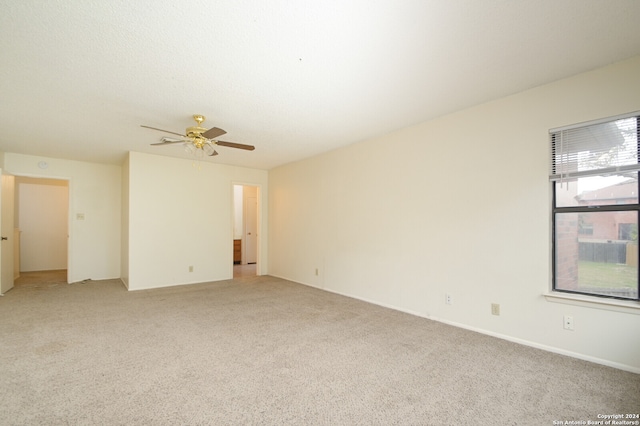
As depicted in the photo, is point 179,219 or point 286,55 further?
point 179,219

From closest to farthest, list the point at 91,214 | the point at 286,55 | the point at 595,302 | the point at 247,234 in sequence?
the point at 286,55
the point at 595,302
the point at 91,214
the point at 247,234

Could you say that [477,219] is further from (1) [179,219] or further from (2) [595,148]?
(1) [179,219]

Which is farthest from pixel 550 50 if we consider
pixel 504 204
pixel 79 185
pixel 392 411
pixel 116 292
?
pixel 79 185

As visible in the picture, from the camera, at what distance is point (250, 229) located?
872cm

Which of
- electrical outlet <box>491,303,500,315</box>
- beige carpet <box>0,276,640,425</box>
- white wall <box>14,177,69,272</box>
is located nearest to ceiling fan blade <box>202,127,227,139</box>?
beige carpet <box>0,276,640,425</box>

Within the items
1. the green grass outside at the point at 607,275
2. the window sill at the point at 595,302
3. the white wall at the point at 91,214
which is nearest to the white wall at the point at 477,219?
the window sill at the point at 595,302

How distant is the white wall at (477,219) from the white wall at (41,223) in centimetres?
745

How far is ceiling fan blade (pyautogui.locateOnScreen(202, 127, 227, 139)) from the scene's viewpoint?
9.63 feet

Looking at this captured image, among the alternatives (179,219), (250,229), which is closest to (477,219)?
(179,219)

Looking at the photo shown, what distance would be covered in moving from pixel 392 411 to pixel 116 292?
497 cm

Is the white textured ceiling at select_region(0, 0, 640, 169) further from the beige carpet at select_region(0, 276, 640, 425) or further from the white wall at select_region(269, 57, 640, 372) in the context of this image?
the beige carpet at select_region(0, 276, 640, 425)

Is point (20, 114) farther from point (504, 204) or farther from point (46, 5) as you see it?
point (504, 204)

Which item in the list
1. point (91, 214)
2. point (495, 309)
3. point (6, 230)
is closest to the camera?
point (495, 309)

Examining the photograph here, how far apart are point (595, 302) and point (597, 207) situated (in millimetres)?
811
